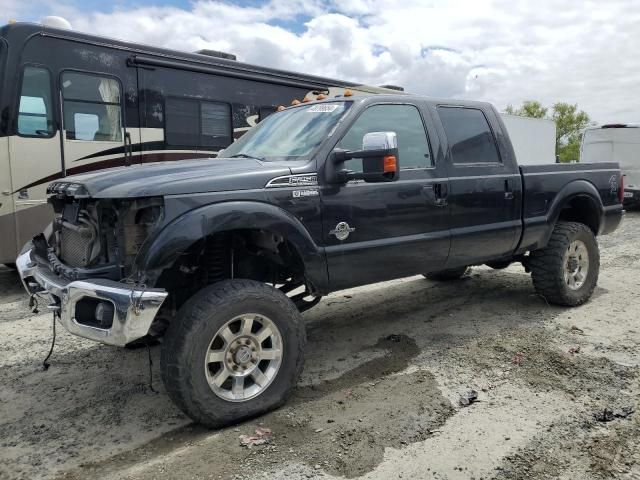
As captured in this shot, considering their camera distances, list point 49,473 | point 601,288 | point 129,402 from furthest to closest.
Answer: point 601,288 < point 129,402 < point 49,473

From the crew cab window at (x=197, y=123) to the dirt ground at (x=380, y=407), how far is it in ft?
11.6

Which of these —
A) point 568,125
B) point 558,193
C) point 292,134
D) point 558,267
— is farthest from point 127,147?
point 568,125

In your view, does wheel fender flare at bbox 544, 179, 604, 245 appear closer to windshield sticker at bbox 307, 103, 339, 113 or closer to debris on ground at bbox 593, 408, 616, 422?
debris on ground at bbox 593, 408, 616, 422

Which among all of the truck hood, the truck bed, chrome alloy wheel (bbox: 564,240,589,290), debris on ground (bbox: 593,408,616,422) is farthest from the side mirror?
chrome alloy wheel (bbox: 564,240,589,290)

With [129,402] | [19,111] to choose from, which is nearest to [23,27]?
[19,111]

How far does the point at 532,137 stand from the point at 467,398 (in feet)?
50.8

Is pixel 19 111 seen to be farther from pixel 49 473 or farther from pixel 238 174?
pixel 49 473

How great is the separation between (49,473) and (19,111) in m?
5.20

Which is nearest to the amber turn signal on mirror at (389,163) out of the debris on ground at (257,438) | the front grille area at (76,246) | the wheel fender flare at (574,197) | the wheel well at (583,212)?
the debris on ground at (257,438)

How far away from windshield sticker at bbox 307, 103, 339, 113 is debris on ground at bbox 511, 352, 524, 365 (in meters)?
2.37

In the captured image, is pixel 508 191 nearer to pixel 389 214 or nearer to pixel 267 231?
pixel 389 214

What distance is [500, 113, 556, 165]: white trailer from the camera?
16.1 meters

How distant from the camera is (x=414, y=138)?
4.38 metres

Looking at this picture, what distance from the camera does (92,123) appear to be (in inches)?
285
